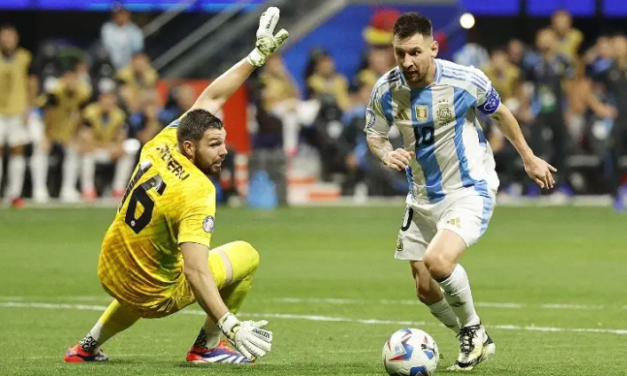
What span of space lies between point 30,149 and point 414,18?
60.8ft

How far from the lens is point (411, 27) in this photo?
346 inches

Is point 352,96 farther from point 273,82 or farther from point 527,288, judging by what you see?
point 527,288

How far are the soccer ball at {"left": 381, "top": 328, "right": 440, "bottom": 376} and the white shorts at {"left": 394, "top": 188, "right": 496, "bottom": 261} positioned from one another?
3.29ft

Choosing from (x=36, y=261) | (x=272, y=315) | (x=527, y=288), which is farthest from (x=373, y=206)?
(x=272, y=315)

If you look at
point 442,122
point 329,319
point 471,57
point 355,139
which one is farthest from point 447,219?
point 471,57

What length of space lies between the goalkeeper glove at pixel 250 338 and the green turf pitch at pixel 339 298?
633mm

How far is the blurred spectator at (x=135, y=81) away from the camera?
26609mm

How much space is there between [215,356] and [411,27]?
97.4 inches

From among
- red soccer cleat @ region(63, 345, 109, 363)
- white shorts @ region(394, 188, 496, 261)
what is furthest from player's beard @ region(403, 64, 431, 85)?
red soccer cleat @ region(63, 345, 109, 363)

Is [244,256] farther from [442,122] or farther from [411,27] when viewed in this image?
[411,27]

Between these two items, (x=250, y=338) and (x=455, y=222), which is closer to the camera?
(x=250, y=338)

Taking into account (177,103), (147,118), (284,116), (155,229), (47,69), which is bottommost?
(284,116)

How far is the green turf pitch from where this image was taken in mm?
8875

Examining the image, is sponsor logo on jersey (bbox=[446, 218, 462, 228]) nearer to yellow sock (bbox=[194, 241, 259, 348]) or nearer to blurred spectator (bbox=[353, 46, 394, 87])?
yellow sock (bbox=[194, 241, 259, 348])
